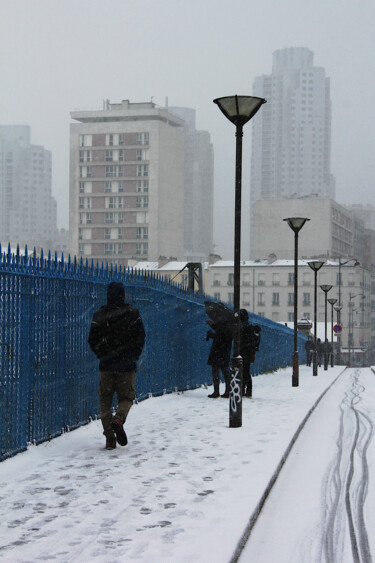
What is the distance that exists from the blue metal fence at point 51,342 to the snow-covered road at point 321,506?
273 centimetres

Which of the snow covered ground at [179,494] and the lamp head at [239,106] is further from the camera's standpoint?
the lamp head at [239,106]

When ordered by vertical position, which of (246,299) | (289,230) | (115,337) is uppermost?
(289,230)

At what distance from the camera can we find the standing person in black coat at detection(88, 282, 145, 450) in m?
8.53

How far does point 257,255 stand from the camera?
128125 mm

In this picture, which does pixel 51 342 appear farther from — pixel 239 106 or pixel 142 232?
pixel 142 232

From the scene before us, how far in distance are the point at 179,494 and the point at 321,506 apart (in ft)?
4.00

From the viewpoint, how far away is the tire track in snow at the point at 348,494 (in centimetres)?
540

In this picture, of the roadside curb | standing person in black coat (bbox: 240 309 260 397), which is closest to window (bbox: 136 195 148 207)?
standing person in black coat (bbox: 240 309 260 397)

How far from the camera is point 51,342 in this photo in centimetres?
897

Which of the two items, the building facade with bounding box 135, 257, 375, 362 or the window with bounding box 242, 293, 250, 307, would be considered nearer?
the building facade with bounding box 135, 257, 375, 362

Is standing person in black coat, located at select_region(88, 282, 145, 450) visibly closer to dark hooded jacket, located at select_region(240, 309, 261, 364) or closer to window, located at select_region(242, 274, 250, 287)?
dark hooded jacket, located at select_region(240, 309, 261, 364)

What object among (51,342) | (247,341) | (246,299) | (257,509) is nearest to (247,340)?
(247,341)

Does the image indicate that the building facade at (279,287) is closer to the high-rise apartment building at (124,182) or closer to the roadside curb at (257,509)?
the high-rise apartment building at (124,182)

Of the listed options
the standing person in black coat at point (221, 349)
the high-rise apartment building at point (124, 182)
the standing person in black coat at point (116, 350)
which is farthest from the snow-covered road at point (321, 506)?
the high-rise apartment building at point (124, 182)
